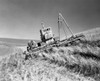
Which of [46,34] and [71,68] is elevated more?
[46,34]

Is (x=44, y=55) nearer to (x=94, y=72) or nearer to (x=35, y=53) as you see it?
(x=35, y=53)

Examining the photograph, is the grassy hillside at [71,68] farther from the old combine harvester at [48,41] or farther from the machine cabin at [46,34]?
the machine cabin at [46,34]

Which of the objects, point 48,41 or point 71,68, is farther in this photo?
point 48,41

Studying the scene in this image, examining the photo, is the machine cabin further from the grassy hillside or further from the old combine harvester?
the grassy hillside

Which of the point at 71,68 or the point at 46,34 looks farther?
the point at 46,34

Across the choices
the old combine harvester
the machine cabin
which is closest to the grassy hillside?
the old combine harvester

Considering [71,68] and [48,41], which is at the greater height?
[48,41]

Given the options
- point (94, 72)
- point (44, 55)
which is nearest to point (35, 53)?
point (44, 55)

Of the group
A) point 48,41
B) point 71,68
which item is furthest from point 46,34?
point 71,68

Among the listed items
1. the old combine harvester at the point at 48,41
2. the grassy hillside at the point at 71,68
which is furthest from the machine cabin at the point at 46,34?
the grassy hillside at the point at 71,68

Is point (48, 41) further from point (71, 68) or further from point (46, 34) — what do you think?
point (71, 68)

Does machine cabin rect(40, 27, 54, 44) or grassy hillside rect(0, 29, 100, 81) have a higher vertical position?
machine cabin rect(40, 27, 54, 44)

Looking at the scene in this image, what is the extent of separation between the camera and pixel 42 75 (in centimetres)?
952

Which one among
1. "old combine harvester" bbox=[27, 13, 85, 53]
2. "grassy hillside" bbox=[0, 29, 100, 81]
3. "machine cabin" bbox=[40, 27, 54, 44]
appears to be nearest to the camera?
"grassy hillside" bbox=[0, 29, 100, 81]
